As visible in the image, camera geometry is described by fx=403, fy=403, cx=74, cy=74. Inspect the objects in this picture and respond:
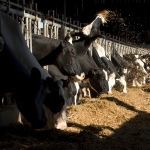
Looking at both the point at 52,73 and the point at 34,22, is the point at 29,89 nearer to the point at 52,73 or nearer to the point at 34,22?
the point at 52,73

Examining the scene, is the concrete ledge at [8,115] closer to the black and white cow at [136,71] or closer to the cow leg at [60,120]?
the cow leg at [60,120]

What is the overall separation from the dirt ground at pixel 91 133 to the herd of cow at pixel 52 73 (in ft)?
0.89

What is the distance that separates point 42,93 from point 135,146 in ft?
4.98

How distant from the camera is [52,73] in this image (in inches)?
291

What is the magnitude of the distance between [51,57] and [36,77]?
331cm

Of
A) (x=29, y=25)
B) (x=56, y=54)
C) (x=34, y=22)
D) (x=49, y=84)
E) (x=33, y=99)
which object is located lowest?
(x=33, y=99)

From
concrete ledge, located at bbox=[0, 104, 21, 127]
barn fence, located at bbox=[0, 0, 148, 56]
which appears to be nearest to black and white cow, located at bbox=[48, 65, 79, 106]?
barn fence, located at bbox=[0, 0, 148, 56]

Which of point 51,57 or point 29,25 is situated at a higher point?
point 29,25

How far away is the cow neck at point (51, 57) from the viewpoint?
6.72 metres

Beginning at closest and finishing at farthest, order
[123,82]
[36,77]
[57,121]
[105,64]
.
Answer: [36,77], [57,121], [105,64], [123,82]

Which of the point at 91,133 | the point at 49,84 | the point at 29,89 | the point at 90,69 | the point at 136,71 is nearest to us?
the point at 29,89

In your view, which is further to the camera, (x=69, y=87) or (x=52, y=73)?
(x=52, y=73)

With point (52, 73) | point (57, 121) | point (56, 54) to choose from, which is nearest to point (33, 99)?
point (57, 121)

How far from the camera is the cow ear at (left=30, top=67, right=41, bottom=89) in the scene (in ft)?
11.3
